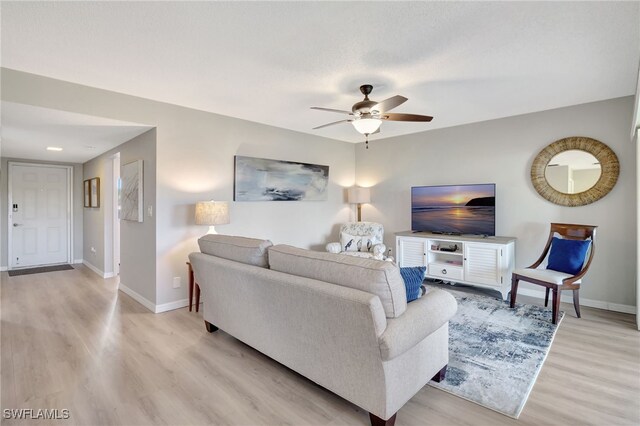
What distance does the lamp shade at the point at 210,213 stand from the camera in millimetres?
3613

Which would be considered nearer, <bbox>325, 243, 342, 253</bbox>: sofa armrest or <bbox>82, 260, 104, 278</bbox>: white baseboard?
<bbox>325, 243, 342, 253</bbox>: sofa armrest

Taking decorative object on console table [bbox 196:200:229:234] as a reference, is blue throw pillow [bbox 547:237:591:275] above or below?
below

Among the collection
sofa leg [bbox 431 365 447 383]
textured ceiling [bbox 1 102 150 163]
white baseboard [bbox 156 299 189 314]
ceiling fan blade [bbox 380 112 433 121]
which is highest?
textured ceiling [bbox 1 102 150 163]

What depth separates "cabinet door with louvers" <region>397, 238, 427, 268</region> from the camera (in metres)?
4.75

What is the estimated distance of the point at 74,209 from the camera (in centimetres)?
659

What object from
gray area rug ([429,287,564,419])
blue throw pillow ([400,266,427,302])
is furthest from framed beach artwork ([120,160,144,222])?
gray area rug ([429,287,564,419])

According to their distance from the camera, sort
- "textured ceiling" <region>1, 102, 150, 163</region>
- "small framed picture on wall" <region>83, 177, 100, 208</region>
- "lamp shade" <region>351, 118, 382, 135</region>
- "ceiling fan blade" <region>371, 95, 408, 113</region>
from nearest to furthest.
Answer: "ceiling fan blade" <region>371, 95, 408, 113</region> → "lamp shade" <region>351, 118, 382, 135</region> → "textured ceiling" <region>1, 102, 150, 163</region> → "small framed picture on wall" <region>83, 177, 100, 208</region>

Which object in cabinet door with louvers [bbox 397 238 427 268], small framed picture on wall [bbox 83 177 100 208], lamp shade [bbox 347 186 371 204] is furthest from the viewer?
lamp shade [bbox 347 186 371 204]

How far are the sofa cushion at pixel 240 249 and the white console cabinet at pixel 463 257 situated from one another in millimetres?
2925

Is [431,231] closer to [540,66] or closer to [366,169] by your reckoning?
[366,169]

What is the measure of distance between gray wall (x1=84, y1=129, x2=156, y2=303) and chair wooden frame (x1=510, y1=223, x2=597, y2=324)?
13.6 feet

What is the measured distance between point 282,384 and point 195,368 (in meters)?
0.71

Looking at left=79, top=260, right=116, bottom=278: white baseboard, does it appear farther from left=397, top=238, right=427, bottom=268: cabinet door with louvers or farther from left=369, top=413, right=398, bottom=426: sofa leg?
→ left=369, top=413, right=398, bottom=426: sofa leg

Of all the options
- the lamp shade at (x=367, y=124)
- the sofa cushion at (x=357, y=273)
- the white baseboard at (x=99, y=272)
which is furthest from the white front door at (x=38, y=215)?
the sofa cushion at (x=357, y=273)
